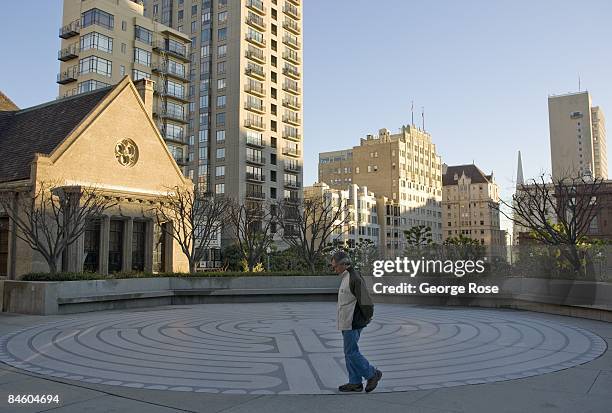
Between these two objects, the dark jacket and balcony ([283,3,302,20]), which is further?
balcony ([283,3,302,20])

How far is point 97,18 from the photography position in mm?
63688

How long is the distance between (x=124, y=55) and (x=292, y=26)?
30715 millimetres

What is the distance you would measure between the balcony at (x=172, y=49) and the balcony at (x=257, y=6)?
1222 cm

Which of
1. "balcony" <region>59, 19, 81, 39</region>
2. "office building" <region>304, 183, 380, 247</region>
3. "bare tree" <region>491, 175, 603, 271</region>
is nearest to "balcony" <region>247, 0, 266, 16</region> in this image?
"balcony" <region>59, 19, 81, 39</region>

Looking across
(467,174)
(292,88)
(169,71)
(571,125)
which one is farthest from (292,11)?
(571,125)

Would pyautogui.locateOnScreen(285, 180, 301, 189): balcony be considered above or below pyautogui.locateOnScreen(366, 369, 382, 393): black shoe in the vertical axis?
above

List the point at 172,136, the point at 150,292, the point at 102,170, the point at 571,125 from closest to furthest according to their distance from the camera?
1. the point at 150,292
2. the point at 102,170
3. the point at 172,136
4. the point at 571,125

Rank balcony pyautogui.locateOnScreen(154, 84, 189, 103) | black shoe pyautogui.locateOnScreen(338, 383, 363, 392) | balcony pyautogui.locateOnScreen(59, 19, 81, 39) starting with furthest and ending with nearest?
1. balcony pyautogui.locateOnScreen(154, 84, 189, 103)
2. balcony pyautogui.locateOnScreen(59, 19, 81, 39)
3. black shoe pyautogui.locateOnScreen(338, 383, 363, 392)

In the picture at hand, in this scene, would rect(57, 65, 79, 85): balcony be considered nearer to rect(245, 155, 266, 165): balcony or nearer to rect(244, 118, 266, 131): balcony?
rect(244, 118, 266, 131): balcony

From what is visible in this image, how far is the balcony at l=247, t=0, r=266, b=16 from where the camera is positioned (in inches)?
3119

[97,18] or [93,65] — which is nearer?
[93,65]

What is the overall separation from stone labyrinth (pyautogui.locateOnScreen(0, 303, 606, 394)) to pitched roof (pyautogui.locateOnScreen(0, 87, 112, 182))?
17.4 meters

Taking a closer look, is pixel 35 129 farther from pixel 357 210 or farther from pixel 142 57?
pixel 357 210

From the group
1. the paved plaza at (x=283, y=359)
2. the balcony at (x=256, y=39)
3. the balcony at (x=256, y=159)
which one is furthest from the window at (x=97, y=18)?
the paved plaza at (x=283, y=359)
